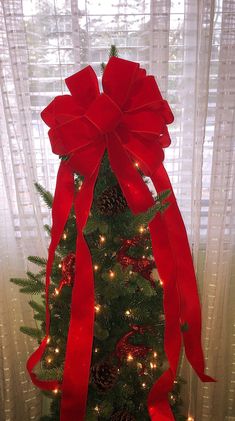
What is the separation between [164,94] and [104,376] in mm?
887

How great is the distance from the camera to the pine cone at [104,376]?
891 millimetres

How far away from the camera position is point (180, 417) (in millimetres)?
1092

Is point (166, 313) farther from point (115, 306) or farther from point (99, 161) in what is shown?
point (99, 161)

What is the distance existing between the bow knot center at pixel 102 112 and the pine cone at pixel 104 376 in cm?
54

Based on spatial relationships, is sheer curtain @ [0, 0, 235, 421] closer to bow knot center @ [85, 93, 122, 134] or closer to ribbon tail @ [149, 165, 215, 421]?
ribbon tail @ [149, 165, 215, 421]

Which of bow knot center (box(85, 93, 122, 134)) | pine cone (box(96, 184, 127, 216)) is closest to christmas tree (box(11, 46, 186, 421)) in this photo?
pine cone (box(96, 184, 127, 216))

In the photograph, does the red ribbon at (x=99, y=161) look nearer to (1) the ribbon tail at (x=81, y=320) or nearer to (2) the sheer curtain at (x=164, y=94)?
(1) the ribbon tail at (x=81, y=320)

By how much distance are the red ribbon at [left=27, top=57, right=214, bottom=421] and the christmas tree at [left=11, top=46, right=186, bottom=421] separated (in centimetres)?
5

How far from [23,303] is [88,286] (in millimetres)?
741

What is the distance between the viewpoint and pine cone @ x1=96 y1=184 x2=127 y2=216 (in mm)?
881

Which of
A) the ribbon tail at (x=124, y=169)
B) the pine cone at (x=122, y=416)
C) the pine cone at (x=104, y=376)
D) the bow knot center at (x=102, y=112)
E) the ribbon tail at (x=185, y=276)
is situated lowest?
the pine cone at (x=122, y=416)

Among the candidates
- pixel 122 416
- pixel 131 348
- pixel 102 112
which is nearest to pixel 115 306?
pixel 131 348

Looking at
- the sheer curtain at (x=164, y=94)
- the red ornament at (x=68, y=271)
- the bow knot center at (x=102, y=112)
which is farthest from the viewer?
the sheer curtain at (x=164, y=94)

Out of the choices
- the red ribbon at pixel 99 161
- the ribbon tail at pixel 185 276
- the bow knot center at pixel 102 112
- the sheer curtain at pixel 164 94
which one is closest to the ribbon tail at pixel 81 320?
the red ribbon at pixel 99 161
